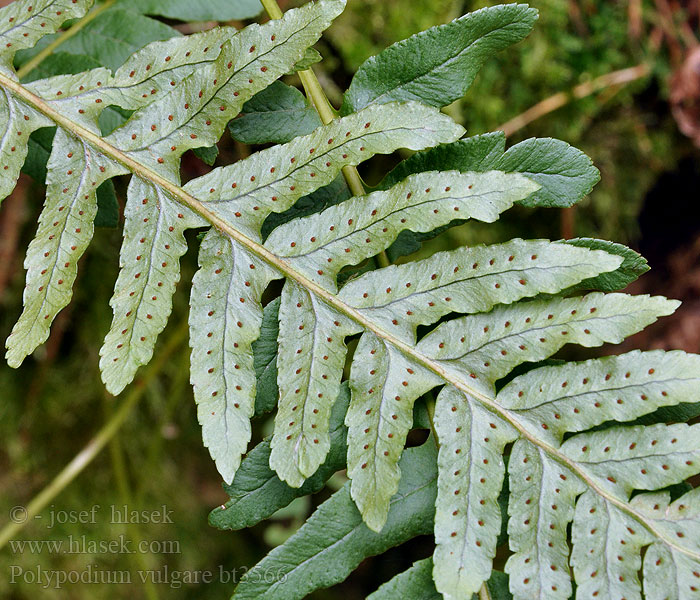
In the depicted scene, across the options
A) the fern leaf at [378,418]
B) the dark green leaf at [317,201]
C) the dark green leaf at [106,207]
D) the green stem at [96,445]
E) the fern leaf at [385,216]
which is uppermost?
the dark green leaf at [106,207]

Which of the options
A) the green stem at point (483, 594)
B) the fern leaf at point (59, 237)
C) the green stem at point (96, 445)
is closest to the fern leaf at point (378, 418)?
the green stem at point (483, 594)

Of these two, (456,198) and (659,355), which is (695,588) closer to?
(659,355)

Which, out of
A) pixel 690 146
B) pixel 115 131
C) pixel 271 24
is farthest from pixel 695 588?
pixel 690 146

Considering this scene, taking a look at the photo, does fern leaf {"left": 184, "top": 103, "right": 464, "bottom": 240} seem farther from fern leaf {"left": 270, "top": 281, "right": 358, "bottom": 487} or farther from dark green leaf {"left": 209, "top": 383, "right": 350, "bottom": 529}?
dark green leaf {"left": 209, "top": 383, "right": 350, "bottom": 529}

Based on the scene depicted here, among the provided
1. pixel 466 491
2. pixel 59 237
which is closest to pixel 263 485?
pixel 466 491

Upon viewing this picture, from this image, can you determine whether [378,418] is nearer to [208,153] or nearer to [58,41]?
[208,153]

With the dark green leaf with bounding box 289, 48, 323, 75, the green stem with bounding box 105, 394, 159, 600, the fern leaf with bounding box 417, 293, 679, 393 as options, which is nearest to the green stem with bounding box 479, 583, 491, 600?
the fern leaf with bounding box 417, 293, 679, 393

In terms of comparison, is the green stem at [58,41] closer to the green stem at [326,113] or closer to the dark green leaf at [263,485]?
the green stem at [326,113]

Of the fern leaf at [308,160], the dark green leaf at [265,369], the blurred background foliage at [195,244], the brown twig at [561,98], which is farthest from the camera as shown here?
the brown twig at [561,98]
